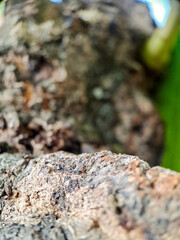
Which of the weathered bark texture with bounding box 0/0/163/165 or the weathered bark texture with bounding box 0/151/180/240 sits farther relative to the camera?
the weathered bark texture with bounding box 0/0/163/165

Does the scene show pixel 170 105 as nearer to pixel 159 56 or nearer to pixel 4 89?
pixel 159 56

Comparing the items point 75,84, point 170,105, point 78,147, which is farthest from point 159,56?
point 78,147

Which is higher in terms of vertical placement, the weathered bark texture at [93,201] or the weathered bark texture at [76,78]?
the weathered bark texture at [76,78]

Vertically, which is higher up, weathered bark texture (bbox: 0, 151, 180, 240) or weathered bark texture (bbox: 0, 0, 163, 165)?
weathered bark texture (bbox: 0, 0, 163, 165)

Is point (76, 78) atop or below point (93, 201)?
atop

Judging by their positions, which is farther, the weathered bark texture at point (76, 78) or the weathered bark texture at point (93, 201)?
the weathered bark texture at point (76, 78)
